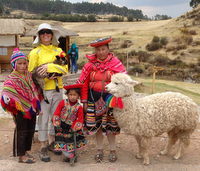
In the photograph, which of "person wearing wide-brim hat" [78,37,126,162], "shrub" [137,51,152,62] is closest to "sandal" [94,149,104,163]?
"person wearing wide-brim hat" [78,37,126,162]

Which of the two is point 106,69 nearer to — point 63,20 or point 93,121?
point 93,121

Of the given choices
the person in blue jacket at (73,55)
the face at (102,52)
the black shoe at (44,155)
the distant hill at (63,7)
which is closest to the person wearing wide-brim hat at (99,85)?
the face at (102,52)

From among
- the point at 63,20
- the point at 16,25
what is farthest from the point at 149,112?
the point at 63,20

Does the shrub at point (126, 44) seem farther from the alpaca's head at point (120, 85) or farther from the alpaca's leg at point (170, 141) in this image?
the alpaca's head at point (120, 85)

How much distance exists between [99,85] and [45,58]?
37.3 inches

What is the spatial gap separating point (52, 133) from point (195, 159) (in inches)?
99.2

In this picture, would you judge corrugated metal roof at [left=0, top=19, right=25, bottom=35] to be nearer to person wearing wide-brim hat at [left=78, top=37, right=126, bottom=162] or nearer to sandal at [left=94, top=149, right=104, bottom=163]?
person wearing wide-brim hat at [left=78, top=37, right=126, bottom=162]

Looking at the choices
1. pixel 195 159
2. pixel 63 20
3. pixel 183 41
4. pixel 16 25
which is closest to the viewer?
pixel 195 159

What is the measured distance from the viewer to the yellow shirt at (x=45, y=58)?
12.8ft

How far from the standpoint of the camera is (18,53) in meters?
3.74

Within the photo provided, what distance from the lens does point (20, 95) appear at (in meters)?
3.76

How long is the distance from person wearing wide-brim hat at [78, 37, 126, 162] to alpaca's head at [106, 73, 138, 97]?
0.22 meters

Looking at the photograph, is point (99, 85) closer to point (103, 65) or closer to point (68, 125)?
point (103, 65)

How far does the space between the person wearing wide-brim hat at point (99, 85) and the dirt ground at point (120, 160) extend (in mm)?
552
